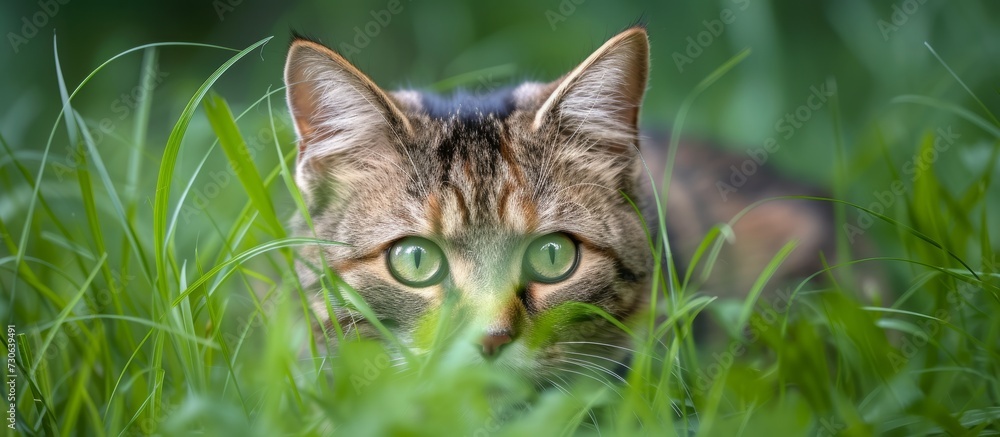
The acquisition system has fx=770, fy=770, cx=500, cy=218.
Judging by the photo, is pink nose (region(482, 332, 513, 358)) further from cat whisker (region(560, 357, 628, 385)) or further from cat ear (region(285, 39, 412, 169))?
cat ear (region(285, 39, 412, 169))

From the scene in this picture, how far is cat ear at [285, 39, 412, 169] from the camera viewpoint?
1.65 m

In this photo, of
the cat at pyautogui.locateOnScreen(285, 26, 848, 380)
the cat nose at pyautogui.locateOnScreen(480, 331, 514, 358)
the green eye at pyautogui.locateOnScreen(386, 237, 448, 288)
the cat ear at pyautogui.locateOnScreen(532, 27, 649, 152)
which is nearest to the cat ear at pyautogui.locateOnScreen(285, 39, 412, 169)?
the cat at pyautogui.locateOnScreen(285, 26, 848, 380)

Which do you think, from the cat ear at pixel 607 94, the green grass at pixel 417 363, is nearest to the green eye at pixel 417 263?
the green grass at pixel 417 363

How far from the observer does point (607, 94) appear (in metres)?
1.81

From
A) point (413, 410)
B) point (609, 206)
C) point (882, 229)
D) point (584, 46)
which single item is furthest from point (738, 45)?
point (413, 410)

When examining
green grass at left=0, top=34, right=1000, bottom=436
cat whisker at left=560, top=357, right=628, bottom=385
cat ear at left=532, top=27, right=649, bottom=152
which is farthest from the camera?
cat ear at left=532, top=27, right=649, bottom=152

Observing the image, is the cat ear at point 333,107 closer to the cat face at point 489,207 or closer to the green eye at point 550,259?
the cat face at point 489,207

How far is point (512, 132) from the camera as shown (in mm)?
1786

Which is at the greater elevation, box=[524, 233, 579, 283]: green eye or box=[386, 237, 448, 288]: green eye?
box=[386, 237, 448, 288]: green eye

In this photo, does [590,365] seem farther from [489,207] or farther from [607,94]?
[607,94]

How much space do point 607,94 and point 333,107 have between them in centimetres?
64

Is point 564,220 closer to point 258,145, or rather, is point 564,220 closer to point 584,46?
point 258,145

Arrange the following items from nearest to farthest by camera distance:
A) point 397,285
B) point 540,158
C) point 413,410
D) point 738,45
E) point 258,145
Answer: point 413,410 < point 397,285 < point 540,158 < point 258,145 < point 738,45

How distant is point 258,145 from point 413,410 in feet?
5.58
